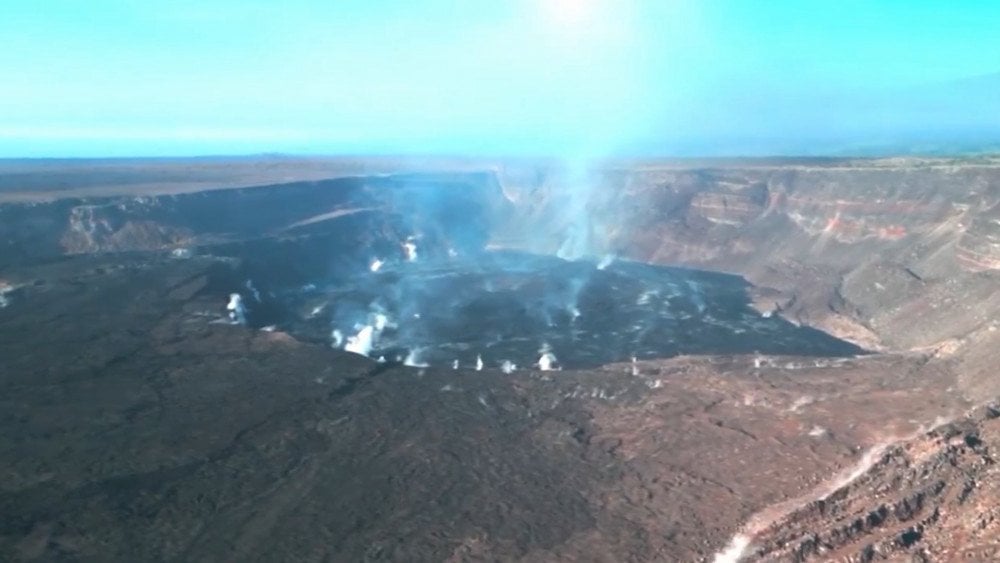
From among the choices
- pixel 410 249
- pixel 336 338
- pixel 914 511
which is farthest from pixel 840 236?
pixel 914 511

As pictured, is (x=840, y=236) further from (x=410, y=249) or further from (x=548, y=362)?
(x=410, y=249)

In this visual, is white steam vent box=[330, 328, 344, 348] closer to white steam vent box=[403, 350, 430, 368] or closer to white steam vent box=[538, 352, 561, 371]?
white steam vent box=[403, 350, 430, 368]

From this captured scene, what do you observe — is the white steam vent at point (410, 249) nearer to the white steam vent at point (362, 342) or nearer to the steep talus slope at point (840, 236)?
the steep talus slope at point (840, 236)

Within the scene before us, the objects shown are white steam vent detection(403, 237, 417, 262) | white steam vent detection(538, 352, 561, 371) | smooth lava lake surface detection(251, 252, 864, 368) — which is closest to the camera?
white steam vent detection(538, 352, 561, 371)

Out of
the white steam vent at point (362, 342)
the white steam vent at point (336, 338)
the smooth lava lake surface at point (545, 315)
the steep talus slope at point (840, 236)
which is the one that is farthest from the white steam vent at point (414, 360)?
the steep talus slope at point (840, 236)

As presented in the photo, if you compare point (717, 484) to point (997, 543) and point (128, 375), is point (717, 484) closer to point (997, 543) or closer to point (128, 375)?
point (997, 543)

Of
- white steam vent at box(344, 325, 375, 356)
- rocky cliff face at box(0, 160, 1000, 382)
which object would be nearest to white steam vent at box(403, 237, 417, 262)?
rocky cliff face at box(0, 160, 1000, 382)
